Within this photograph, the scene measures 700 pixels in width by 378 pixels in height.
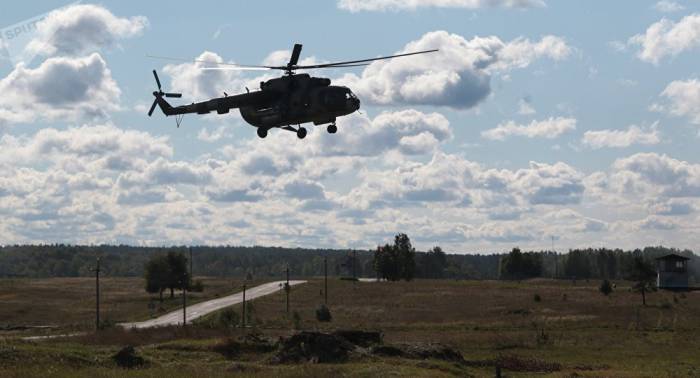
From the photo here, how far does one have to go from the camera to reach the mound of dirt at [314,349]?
49594 millimetres

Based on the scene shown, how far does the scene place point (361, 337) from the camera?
55312 millimetres

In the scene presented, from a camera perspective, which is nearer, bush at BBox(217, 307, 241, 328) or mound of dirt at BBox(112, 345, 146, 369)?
mound of dirt at BBox(112, 345, 146, 369)

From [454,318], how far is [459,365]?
5371cm

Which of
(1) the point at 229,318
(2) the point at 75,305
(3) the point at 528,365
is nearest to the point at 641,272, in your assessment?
(1) the point at 229,318

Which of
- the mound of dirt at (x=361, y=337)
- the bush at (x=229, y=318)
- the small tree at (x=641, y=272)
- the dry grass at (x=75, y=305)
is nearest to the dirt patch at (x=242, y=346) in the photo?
the mound of dirt at (x=361, y=337)

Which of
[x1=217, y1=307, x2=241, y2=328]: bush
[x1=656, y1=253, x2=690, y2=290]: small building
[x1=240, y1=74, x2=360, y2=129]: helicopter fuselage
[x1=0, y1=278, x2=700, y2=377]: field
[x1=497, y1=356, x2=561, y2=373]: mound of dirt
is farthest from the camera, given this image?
[x1=656, y1=253, x2=690, y2=290]: small building

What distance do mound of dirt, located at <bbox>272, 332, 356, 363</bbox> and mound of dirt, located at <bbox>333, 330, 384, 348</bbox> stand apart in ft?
8.87

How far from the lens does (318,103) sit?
45.9 metres

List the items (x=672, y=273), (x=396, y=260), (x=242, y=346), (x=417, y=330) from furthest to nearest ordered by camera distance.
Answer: (x=396, y=260) → (x=672, y=273) → (x=417, y=330) → (x=242, y=346)

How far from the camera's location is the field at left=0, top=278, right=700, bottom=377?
4719cm

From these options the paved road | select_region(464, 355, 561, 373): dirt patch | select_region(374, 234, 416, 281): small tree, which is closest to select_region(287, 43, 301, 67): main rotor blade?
select_region(464, 355, 561, 373): dirt patch

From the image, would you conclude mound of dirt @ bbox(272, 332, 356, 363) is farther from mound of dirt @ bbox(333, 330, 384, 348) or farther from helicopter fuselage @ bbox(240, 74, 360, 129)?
helicopter fuselage @ bbox(240, 74, 360, 129)

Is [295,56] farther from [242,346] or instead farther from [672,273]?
[672,273]

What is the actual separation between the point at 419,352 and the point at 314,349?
6367 millimetres
